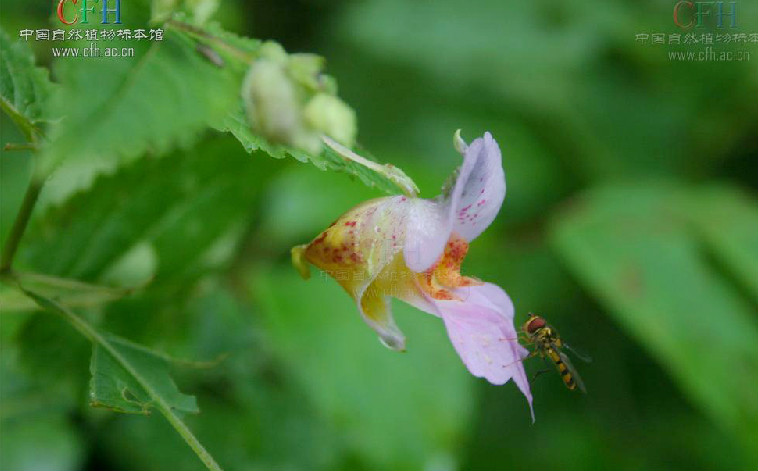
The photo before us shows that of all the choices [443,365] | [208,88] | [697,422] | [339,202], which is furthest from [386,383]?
[208,88]

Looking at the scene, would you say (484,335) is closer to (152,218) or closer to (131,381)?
(131,381)

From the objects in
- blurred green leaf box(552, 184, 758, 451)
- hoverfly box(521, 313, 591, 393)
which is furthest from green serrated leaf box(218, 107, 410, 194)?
blurred green leaf box(552, 184, 758, 451)

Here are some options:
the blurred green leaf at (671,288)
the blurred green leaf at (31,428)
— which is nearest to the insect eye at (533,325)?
the blurred green leaf at (31,428)

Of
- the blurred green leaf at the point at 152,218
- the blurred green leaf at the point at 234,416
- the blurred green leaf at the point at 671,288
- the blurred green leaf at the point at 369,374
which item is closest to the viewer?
the blurred green leaf at the point at 152,218

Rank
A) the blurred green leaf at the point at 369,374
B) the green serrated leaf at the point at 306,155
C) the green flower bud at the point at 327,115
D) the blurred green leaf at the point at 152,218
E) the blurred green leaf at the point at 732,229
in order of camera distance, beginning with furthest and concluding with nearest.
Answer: the blurred green leaf at the point at 732,229 < the blurred green leaf at the point at 369,374 < the blurred green leaf at the point at 152,218 < the green serrated leaf at the point at 306,155 < the green flower bud at the point at 327,115

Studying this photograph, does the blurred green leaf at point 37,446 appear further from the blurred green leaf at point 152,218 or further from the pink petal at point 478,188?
the pink petal at point 478,188

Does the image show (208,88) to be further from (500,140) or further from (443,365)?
(500,140)

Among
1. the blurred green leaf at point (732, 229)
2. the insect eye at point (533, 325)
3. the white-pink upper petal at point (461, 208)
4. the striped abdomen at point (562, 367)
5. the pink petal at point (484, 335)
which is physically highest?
the white-pink upper petal at point (461, 208)
